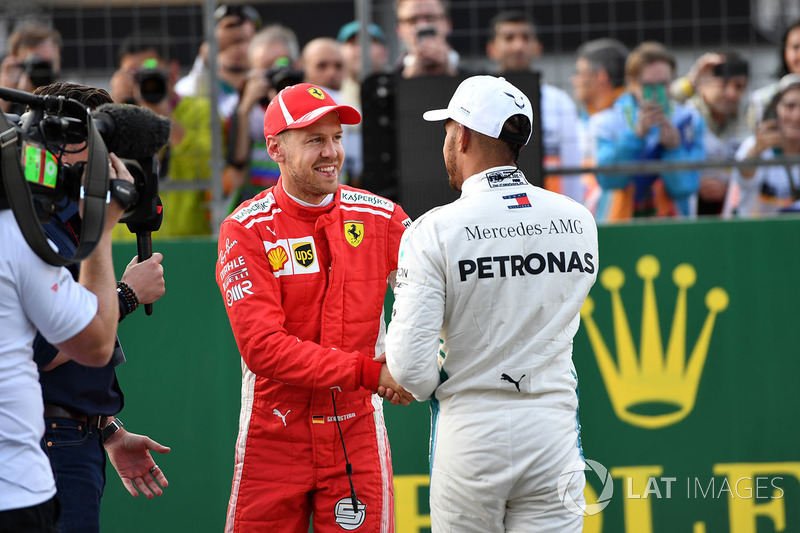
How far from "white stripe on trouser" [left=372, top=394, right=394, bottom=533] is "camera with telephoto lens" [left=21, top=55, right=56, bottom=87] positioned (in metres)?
3.24

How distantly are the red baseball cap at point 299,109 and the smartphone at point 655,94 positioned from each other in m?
2.86

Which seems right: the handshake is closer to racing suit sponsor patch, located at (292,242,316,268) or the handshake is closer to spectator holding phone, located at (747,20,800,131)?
racing suit sponsor patch, located at (292,242,316,268)

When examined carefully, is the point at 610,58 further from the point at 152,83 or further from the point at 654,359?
the point at 152,83

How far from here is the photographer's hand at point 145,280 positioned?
3.16m

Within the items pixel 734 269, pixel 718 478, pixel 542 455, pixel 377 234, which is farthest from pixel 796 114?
pixel 542 455

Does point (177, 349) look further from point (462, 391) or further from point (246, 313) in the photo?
point (462, 391)

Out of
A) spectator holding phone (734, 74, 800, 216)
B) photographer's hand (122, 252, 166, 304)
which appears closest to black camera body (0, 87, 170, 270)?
photographer's hand (122, 252, 166, 304)

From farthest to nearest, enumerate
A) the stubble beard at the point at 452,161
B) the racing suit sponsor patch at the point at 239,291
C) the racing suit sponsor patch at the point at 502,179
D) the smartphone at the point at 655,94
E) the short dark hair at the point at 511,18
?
the smartphone at the point at 655,94, the short dark hair at the point at 511,18, the racing suit sponsor patch at the point at 239,291, the stubble beard at the point at 452,161, the racing suit sponsor patch at the point at 502,179

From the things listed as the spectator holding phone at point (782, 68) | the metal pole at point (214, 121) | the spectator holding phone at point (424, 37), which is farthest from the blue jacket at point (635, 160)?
the metal pole at point (214, 121)

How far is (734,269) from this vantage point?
5.19m

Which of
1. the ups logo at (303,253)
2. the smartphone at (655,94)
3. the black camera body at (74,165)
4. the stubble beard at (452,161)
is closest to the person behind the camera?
the black camera body at (74,165)

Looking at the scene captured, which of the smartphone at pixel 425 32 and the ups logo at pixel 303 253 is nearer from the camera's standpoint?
the ups logo at pixel 303 253

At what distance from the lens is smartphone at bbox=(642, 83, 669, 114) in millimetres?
5953

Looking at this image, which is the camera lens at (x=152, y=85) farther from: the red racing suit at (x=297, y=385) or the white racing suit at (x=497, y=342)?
the white racing suit at (x=497, y=342)
